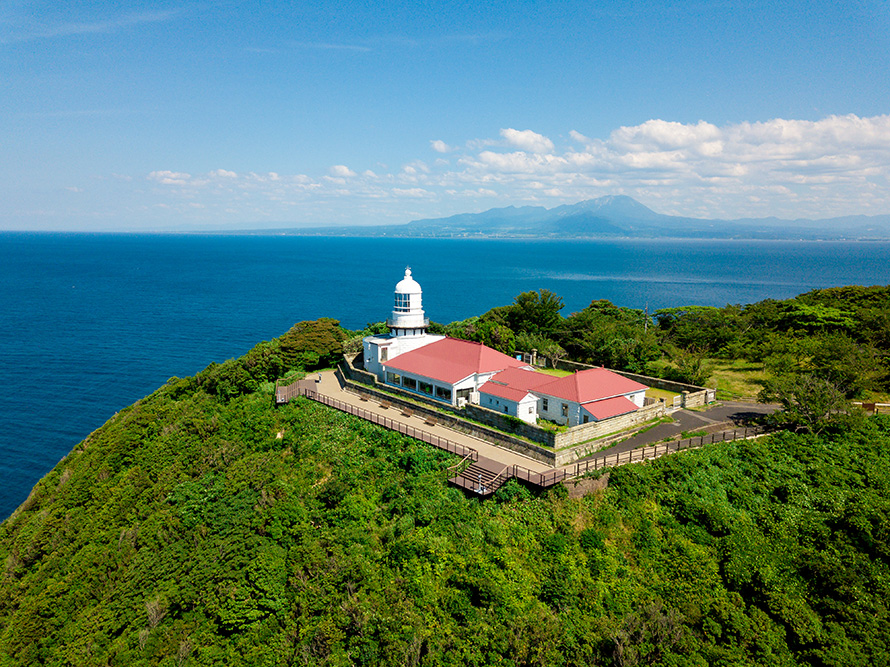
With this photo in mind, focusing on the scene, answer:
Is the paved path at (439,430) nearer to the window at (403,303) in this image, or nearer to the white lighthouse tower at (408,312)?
the white lighthouse tower at (408,312)

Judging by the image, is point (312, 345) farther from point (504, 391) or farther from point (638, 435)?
point (638, 435)

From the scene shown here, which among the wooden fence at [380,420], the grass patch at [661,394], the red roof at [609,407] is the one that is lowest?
the wooden fence at [380,420]

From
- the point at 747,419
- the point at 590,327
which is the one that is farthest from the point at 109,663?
the point at 590,327

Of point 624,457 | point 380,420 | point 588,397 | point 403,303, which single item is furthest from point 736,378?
point 380,420

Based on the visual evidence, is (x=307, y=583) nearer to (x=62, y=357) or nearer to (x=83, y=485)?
(x=83, y=485)

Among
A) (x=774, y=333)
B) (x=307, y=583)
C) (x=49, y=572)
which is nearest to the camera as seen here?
(x=307, y=583)

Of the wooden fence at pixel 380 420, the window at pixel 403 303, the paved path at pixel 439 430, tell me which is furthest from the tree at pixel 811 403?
the window at pixel 403 303

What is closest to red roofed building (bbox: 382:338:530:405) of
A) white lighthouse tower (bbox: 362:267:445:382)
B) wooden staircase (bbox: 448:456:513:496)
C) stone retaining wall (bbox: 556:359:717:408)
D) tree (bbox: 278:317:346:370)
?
white lighthouse tower (bbox: 362:267:445:382)
